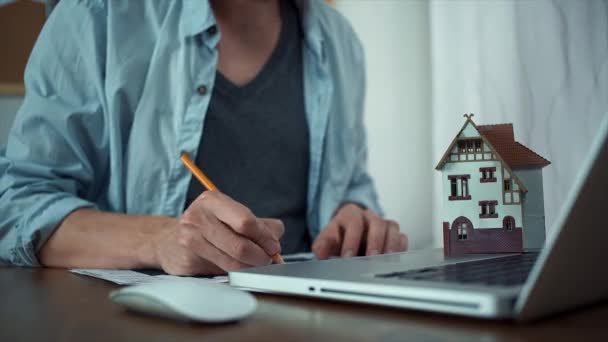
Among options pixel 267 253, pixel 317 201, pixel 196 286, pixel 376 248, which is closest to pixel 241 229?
pixel 267 253

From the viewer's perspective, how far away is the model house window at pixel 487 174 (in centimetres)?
64

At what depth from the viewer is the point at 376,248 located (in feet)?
2.93

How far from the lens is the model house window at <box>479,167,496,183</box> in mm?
644

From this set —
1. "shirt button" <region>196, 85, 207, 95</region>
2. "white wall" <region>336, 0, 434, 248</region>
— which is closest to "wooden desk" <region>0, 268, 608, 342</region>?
"shirt button" <region>196, 85, 207, 95</region>

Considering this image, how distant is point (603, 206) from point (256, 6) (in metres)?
1.03

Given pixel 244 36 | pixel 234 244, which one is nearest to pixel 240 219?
pixel 234 244

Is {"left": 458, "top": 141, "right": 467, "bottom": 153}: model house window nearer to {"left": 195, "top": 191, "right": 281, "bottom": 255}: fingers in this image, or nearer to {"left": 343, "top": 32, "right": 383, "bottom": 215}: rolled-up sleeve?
{"left": 195, "top": 191, "right": 281, "bottom": 255}: fingers

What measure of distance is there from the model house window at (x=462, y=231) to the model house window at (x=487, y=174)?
6 cm

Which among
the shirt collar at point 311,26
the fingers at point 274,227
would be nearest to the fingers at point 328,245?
the fingers at point 274,227

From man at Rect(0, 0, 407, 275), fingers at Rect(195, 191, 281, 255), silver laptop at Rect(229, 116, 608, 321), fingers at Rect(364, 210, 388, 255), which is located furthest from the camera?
fingers at Rect(364, 210, 388, 255)

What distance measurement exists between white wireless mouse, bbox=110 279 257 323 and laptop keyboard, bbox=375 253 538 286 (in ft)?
0.40

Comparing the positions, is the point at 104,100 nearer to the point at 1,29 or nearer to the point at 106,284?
the point at 1,29

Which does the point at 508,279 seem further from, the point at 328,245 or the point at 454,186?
the point at 328,245

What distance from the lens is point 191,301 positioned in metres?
0.37
